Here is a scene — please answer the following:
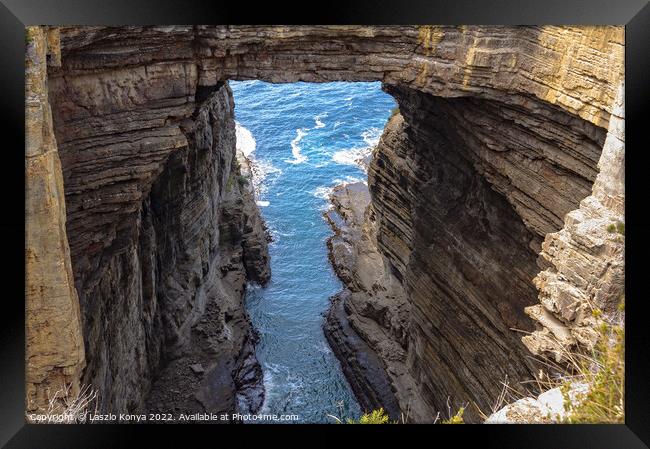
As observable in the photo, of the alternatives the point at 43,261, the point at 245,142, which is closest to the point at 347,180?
the point at 245,142

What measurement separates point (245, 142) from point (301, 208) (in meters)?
9.23

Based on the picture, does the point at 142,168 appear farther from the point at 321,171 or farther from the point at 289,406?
the point at 321,171

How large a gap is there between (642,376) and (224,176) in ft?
69.7

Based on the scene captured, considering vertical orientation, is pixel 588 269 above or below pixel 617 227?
below

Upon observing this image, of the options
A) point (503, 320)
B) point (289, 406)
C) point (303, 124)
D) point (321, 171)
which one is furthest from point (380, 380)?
point (303, 124)

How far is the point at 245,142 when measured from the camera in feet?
152

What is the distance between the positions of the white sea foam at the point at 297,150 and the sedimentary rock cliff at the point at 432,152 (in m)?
23.7

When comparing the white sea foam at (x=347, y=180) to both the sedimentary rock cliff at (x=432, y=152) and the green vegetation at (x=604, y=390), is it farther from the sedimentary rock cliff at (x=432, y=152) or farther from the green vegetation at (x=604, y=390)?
the green vegetation at (x=604, y=390)

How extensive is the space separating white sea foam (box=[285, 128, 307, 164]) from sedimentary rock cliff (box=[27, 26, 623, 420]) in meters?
23.7

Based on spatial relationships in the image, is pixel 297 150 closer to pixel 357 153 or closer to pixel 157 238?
pixel 357 153

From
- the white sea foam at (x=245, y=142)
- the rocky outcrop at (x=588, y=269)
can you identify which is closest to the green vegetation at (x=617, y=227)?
the rocky outcrop at (x=588, y=269)

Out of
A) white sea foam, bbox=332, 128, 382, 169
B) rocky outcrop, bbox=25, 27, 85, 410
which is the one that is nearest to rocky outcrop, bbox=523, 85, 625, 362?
rocky outcrop, bbox=25, 27, 85, 410

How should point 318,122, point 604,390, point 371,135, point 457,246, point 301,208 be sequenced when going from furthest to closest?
point 318,122 < point 371,135 < point 301,208 < point 457,246 < point 604,390

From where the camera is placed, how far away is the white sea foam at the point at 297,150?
44.8 meters
